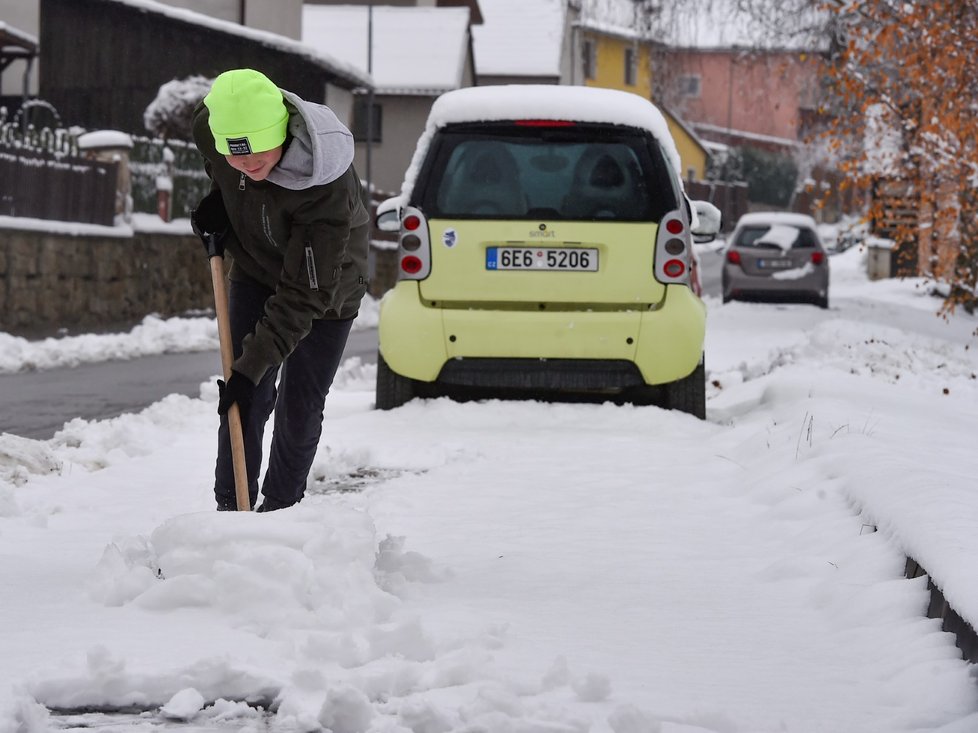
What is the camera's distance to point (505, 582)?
4.69 meters

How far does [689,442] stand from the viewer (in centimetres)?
775

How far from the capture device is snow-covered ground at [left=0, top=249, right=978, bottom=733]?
336 cm

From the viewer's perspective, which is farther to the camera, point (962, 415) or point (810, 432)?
point (962, 415)

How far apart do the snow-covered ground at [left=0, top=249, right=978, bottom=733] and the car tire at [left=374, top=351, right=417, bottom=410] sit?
37 cm

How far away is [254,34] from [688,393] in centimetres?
2257

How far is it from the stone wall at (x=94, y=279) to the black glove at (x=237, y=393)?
1210 cm

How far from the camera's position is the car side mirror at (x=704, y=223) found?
8.61 meters

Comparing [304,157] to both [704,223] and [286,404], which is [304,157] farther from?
[704,223]

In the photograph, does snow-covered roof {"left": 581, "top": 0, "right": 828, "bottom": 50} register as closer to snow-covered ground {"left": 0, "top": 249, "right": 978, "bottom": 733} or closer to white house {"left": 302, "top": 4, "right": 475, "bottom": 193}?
snow-covered ground {"left": 0, "top": 249, "right": 978, "bottom": 733}

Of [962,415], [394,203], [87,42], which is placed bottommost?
[962,415]

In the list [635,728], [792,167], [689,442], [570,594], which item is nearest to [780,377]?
[689,442]

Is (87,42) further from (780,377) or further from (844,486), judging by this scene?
(844,486)

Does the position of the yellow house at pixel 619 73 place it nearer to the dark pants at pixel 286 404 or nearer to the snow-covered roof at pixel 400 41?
the snow-covered roof at pixel 400 41

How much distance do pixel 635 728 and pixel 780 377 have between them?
7.28m
